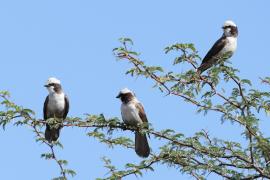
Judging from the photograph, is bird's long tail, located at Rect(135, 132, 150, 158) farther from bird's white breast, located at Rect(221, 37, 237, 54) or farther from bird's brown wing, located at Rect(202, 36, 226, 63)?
bird's white breast, located at Rect(221, 37, 237, 54)

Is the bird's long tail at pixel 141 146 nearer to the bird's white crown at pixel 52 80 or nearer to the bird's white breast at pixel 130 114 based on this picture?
the bird's white breast at pixel 130 114

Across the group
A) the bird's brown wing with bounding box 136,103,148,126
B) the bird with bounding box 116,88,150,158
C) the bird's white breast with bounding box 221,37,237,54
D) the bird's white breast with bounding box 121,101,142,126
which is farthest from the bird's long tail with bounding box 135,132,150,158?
the bird's white breast with bounding box 221,37,237,54

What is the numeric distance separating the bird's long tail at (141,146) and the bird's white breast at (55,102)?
2.78m

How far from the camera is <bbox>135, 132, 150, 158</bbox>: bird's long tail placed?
27.2 feet

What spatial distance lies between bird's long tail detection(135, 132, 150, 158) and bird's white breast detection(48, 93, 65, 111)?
9.13 ft

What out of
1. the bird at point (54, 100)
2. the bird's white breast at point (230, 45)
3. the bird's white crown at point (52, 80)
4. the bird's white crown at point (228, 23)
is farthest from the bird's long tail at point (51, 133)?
the bird's white crown at point (228, 23)

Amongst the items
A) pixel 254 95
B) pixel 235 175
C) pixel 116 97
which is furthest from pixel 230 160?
pixel 116 97

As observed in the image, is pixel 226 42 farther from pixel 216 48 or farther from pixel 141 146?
pixel 141 146

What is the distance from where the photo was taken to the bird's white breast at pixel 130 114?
→ 9.09 metres

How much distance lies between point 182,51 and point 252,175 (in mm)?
1722

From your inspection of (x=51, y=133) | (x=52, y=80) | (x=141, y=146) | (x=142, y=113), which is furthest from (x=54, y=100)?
(x=141, y=146)

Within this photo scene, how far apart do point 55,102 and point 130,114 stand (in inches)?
93.6

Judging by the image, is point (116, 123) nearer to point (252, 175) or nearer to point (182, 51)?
point (182, 51)

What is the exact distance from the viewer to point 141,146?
8406mm
